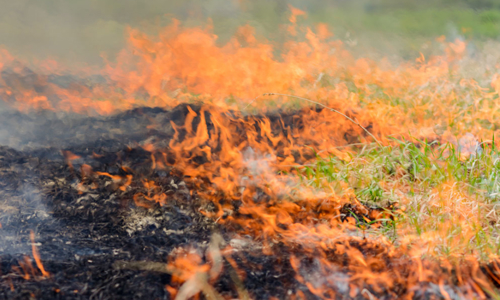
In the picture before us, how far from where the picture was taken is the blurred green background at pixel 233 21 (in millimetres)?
4012

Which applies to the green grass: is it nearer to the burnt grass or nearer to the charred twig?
the burnt grass

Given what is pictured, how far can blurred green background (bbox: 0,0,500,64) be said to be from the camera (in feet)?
13.2

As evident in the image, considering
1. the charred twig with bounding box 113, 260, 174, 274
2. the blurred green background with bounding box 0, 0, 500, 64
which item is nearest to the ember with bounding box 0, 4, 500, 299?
the charred twig with bounding box 113, 260, 174, 274

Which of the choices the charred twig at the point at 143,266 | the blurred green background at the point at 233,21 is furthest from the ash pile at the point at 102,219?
the blurred green background at the point at 233,21

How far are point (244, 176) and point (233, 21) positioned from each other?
2068 millimetres

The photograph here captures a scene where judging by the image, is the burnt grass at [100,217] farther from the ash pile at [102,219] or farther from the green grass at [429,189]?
the green grass at [429,189]

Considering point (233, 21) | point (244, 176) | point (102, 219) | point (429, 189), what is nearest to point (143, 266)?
point (102, 219)

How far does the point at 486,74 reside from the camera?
14.4 feet

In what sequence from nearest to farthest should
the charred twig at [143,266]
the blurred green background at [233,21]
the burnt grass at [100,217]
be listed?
1. the burnt grass at [100,217]
2. the charred twig at [143,266]
3. the blurred green background at [233,21]

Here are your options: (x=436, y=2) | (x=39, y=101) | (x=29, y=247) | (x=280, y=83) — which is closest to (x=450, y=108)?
(x=436, y=2)

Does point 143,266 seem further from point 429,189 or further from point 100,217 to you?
point 429,189

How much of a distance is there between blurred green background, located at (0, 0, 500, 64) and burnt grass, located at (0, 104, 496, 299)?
904 millimetres

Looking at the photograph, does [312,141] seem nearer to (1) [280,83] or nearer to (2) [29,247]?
(1) [280,83]

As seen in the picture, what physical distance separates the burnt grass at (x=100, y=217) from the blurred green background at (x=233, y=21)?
2.97 ft
